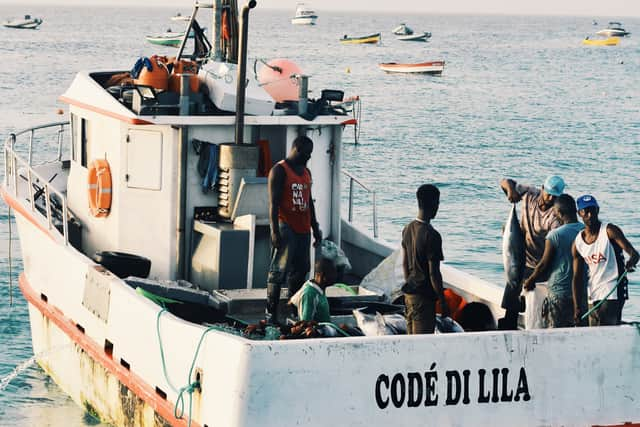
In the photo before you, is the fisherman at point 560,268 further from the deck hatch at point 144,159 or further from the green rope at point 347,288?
the deck hatch at point 144,159

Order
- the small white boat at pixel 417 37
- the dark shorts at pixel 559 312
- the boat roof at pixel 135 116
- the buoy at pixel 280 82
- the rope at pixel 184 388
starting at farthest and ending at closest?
the small white boat at pixel 417 37 < the buoy at pixel 280 82 < the boat roof at pixel 135 116 < the dark shorts at pixel 559 312 < the rope at pixel 184 388

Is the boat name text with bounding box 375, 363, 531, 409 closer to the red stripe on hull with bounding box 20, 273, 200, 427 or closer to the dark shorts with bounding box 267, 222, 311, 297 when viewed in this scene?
the red stripe on hull with bounding box 20, 273, 200, 427

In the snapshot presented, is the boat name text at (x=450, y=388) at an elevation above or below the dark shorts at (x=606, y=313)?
below

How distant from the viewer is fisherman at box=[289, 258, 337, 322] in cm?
942

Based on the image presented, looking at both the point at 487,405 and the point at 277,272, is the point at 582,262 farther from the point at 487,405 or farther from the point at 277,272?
the point at 277,272

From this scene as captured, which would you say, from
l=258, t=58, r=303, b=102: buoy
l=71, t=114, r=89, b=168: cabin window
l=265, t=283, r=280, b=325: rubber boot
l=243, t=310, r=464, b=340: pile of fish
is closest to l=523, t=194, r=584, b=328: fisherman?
l=243, t=310, r=464, b=340: pile of fish

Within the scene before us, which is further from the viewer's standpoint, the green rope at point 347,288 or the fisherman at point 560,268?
the green rope at point 347,288

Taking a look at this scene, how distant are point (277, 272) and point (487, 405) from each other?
7.87 ft

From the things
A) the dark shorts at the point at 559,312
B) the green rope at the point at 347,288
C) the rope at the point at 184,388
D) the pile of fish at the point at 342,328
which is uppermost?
the dark shorts at the point at 559,312

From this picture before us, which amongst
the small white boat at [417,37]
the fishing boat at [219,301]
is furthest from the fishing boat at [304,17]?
the fishing boat at [219,301]

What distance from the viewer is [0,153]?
105 feet

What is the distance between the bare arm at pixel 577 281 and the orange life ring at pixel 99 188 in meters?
4.65

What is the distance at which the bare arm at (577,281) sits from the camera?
9055 mm

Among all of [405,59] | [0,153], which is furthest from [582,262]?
[405,59]
